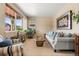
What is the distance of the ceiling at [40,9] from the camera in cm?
387

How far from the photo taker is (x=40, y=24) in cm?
423

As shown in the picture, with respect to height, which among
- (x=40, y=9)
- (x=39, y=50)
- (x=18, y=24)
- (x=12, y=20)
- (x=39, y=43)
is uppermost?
(x=40, y=9)

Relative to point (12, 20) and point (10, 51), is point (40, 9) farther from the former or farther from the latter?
point (10, 51)

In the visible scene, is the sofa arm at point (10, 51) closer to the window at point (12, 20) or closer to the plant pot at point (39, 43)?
the window at point (12, 20)

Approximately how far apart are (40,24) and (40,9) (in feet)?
1.37

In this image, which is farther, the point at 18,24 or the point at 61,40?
the point at 61,40

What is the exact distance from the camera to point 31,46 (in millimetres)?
4273

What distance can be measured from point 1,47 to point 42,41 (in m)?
1.38

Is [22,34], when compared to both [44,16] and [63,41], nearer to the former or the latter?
[44,16]

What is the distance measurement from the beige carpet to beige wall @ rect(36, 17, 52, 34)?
37cm

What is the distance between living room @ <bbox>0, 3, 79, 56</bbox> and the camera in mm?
4078

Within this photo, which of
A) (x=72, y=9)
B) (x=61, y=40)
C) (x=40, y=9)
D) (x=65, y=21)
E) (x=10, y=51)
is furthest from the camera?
(x=61, y=40)

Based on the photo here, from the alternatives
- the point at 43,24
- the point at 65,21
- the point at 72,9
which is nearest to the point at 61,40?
the point at 65,21

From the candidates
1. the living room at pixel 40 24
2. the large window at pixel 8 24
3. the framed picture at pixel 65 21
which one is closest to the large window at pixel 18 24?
the living room at pixel 40 24
